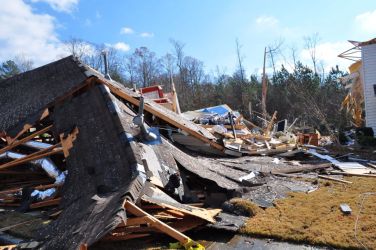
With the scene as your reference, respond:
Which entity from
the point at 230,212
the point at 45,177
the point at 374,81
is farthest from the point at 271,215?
the point at 374,81

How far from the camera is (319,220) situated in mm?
5504

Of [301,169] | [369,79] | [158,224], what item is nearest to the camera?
[158,224]

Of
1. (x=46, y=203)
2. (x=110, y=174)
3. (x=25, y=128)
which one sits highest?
(x=25, y=128)

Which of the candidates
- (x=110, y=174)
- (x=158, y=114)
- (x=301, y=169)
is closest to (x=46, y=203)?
(x=110, y=174)

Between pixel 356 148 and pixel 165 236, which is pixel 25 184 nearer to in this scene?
pixel 165 236

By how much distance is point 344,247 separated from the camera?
450 cm

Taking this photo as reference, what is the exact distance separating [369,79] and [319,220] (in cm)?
1599

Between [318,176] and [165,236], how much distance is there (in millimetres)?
5535

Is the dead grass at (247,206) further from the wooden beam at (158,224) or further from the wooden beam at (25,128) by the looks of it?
the wooden beam at (25,128)

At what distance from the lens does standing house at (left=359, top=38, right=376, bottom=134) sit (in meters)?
18.8

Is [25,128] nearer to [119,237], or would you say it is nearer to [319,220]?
[119,237]

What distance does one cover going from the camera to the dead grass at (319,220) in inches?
187

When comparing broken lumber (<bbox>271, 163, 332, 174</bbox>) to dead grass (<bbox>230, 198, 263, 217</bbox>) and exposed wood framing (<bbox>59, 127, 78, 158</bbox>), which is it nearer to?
dead grass (<bbox>230, 198, 263, 217</bbox>)

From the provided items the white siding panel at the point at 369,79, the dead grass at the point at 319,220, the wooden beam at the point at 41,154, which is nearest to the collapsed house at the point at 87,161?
the wooden beam at the point at 41,154
